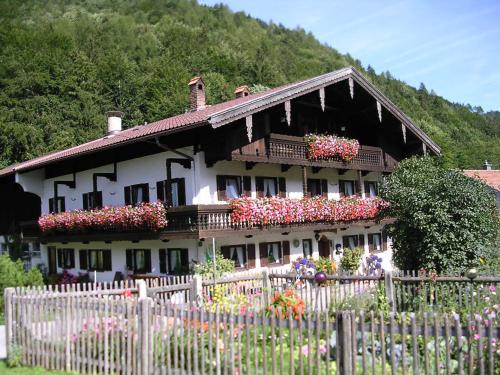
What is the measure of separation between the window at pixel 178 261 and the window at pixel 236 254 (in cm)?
134

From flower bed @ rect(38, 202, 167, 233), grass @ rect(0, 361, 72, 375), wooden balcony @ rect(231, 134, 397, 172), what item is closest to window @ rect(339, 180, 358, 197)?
wooden balcony @ rect(231, 134, 397, 172)

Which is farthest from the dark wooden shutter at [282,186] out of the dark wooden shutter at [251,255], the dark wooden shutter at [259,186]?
the dark wooden shutter at [251,255]

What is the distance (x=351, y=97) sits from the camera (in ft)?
73.3

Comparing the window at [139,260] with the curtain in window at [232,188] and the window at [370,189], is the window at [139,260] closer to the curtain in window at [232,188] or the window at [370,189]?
the curtain in window at [232,188]

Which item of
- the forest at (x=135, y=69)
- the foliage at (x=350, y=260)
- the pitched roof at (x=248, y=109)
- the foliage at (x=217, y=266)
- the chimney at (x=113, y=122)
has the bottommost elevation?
the foliage at (x=350, y=260)

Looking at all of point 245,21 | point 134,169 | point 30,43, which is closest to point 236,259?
point 134,169

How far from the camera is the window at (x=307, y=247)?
22.0 m

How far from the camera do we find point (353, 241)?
24.9 metres

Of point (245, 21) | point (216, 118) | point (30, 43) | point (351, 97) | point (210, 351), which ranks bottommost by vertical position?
point (210, 351)

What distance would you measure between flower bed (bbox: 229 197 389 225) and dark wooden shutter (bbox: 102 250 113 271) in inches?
294

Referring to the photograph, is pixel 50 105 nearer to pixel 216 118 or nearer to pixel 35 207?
pixel 35 207

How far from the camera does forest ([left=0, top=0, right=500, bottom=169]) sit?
54.4 m

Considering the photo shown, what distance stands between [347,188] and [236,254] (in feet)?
26.8

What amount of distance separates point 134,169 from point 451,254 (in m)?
11.9
